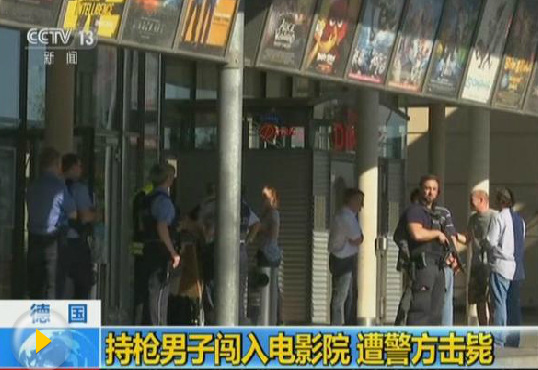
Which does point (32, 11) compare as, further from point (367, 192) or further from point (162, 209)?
point (367, 192)

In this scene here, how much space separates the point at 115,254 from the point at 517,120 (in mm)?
11703

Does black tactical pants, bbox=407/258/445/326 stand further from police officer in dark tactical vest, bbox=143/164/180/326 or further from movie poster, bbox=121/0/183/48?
movie poster, bbox=121/0/183/48

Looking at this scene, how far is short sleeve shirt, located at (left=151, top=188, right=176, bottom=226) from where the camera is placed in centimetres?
1581

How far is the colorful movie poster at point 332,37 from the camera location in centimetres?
1673

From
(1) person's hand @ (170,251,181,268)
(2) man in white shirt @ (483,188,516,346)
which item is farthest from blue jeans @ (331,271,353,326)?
(1) person's hand @ (170,251,181,268)

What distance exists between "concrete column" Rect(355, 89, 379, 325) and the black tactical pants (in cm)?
417

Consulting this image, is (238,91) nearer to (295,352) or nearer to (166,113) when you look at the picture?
(295,352)

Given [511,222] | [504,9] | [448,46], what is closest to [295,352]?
[511,222]

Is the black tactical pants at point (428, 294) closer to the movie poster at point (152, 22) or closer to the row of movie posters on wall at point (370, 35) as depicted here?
the row of movie posters on wall at point (370, 35)

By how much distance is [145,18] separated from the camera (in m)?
14.1

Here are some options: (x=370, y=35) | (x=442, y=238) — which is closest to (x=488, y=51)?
(x=370, y=35)

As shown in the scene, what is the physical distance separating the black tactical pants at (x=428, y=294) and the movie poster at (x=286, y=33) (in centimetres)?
245

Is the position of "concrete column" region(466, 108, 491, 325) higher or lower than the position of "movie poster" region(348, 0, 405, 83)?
lower

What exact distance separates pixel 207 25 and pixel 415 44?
536cm
